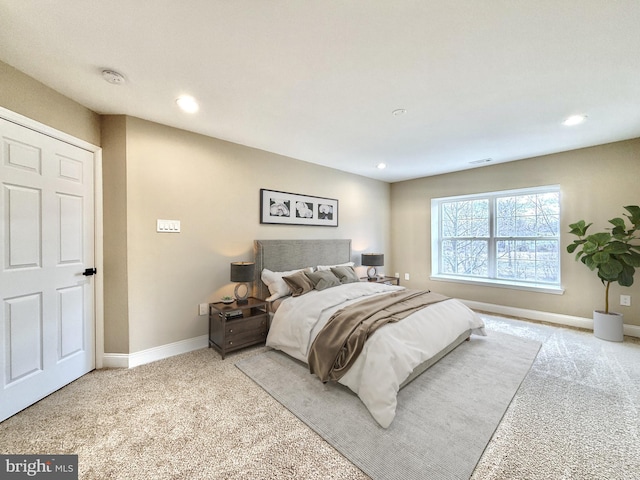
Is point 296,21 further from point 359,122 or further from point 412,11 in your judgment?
point 359,122

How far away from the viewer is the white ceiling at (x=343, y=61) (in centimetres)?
139

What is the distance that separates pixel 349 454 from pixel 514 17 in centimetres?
263

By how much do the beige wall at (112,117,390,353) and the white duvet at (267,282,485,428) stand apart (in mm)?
1001

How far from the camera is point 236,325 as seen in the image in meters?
2.81

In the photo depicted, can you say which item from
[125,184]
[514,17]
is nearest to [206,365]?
[125,184]

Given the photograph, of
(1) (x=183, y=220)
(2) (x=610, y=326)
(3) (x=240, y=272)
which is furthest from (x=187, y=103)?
(2) (x=610, y=326)

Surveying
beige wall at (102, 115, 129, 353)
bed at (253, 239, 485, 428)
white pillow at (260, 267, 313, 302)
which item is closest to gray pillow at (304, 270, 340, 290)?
bed at (253, 239, 485, 428)

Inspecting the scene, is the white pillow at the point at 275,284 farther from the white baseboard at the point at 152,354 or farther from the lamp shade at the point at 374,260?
the lamp shade at the point at 374,260

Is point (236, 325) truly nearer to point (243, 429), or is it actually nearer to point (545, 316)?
point (243, 429)

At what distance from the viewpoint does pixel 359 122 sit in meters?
2.70

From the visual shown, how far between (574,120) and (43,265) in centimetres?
506

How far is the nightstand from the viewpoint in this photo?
274 centimetres

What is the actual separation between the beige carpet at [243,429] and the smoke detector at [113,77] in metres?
2.47

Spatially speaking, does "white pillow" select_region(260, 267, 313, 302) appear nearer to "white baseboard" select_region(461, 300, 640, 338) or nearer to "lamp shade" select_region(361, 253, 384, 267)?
"lamp shade" select_region(361, 253, 384, 267)
